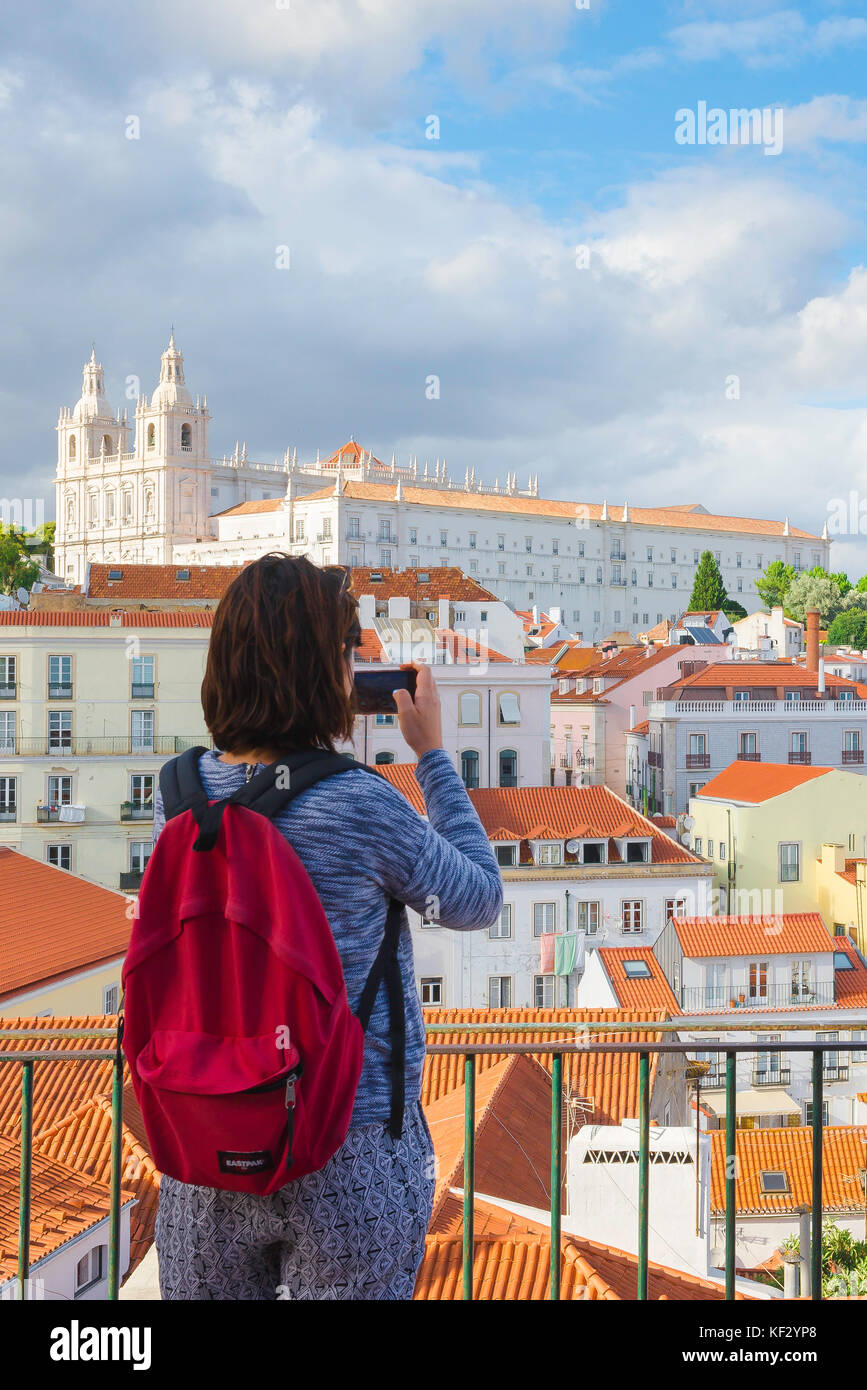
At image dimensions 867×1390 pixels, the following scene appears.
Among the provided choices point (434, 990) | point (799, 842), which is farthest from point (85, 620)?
point (799, 842)

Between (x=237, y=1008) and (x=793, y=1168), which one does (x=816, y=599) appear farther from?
(x=237, y=1008)

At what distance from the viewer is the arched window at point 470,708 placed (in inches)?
1378

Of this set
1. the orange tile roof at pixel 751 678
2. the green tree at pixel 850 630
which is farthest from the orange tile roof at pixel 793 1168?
the green tree at pixel 850 630

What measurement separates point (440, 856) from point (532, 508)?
9914cm

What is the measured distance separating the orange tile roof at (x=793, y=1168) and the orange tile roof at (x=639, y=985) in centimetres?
441

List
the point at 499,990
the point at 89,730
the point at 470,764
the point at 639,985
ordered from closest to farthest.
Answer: the point at 639,985 → the point at 499,990 → the point at 89,730 → the point at 470,764

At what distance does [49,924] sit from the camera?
1959 cm

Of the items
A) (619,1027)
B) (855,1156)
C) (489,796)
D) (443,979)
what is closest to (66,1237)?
(619,1027)

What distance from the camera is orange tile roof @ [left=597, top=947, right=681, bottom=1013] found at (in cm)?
2342

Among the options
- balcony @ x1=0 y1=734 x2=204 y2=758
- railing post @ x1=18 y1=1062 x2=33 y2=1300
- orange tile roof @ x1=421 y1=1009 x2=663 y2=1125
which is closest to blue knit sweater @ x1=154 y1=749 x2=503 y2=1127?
railing post @ x1=18 y1=1062 x2=33 y2=1300

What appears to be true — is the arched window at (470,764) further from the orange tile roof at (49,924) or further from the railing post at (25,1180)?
the railing post at (25,1180)

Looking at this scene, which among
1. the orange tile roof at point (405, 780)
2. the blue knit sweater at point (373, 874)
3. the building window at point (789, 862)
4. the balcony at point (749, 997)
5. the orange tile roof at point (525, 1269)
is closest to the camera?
the blue knit sweater at point (373, 874)

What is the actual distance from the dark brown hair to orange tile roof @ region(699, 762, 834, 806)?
2983 cm
